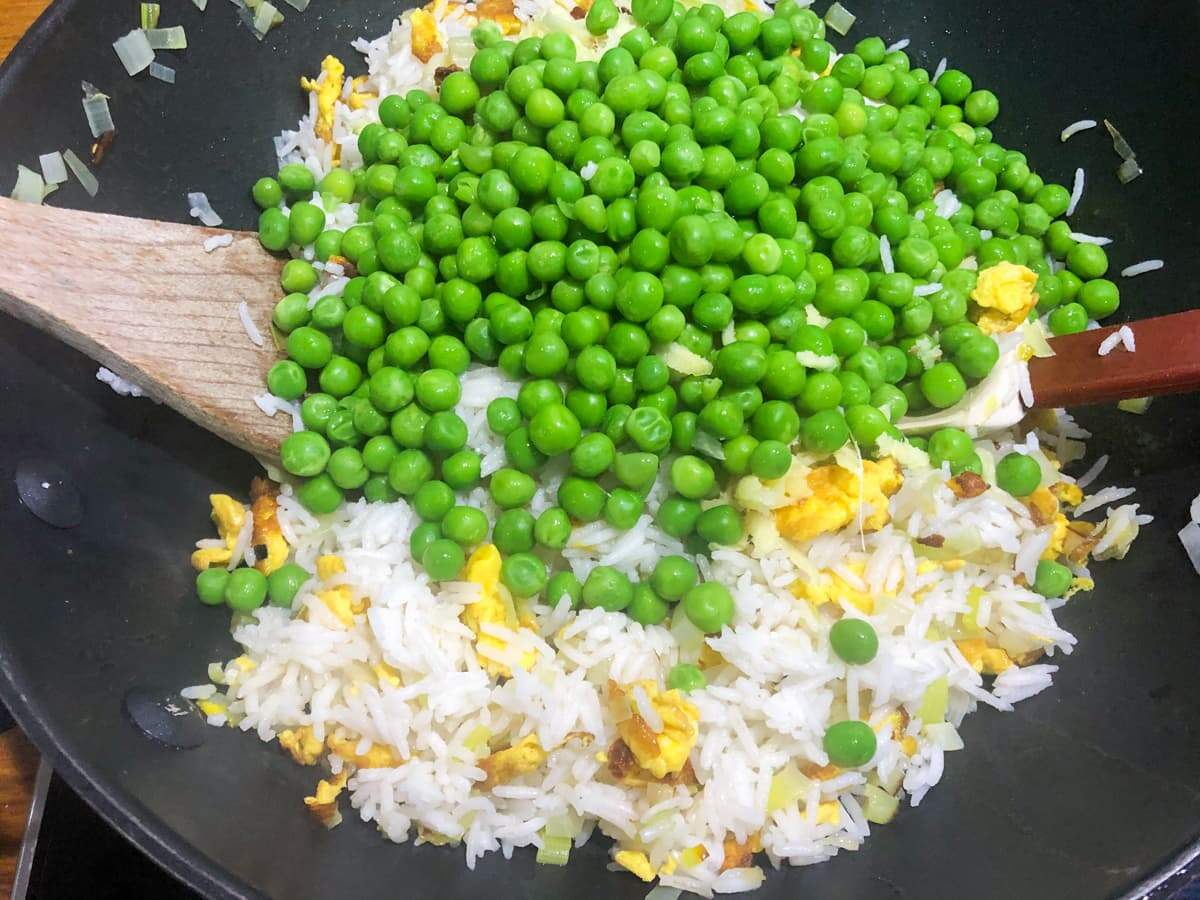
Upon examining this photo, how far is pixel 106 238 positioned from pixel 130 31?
2.37 ft

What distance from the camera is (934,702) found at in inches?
104

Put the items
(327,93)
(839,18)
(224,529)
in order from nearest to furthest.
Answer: (224,529)
(327,93)
(839,18)

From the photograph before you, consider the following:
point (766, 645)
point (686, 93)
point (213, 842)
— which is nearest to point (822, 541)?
point (766, 645)

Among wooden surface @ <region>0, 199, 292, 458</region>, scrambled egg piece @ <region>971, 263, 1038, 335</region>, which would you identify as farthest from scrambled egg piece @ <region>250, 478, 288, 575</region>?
scrambled egg piece @ <region>971, 263, 1038, 335</region>

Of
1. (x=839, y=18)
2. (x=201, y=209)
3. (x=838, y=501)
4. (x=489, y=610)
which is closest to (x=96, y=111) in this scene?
(x=201, y=209)

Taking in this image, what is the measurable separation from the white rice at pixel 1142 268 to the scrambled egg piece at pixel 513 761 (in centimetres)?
262

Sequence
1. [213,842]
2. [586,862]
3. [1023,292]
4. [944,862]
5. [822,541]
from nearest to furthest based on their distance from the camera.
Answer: [213,842], [944,862], [586,862], [822,541], [1023,292]

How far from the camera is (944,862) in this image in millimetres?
2387

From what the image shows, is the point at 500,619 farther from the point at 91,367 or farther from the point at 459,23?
the point at 459,23

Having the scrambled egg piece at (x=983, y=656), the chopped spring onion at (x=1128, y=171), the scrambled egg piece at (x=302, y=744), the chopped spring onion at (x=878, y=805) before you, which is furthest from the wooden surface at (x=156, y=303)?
the chopped spring onion at (x=1128, y=171)

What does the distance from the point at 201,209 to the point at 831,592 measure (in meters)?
2.58

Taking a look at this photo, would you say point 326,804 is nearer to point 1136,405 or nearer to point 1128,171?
point 1136,405

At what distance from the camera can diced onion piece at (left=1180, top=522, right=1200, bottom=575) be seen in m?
2.59

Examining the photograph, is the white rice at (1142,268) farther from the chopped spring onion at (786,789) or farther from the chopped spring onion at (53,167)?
the chopped spring onion at (53,167)
